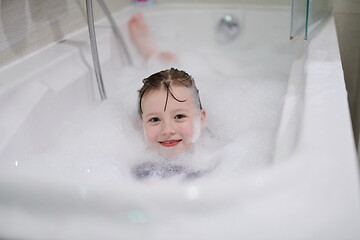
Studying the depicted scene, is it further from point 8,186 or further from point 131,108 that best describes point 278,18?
point 8,186

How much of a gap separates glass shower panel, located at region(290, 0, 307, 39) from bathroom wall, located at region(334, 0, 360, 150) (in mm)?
404

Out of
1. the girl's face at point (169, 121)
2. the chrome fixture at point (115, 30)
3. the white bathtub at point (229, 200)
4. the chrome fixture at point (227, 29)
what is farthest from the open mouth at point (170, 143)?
the chrome fixture at point (227, 29)

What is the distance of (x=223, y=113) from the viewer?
52.4 inches

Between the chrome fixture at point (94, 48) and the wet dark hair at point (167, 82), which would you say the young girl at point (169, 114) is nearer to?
the wet dark hair at point (167, 82)

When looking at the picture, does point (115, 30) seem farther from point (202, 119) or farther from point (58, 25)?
point (202, 119)

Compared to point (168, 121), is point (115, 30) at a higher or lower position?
higher

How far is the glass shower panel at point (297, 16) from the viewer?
1290 millimetres

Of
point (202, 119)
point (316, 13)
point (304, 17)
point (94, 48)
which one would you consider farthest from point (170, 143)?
point (316, 13)

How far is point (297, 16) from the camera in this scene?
1312mm

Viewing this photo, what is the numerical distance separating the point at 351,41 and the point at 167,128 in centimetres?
98

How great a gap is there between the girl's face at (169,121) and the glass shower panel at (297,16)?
1.39 ft

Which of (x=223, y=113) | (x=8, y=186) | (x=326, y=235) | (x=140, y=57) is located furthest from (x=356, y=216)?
(x=140, y=57)

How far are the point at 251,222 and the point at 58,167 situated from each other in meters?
0.59

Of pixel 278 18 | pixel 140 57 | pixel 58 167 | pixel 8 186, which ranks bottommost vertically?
pixel 8 186
